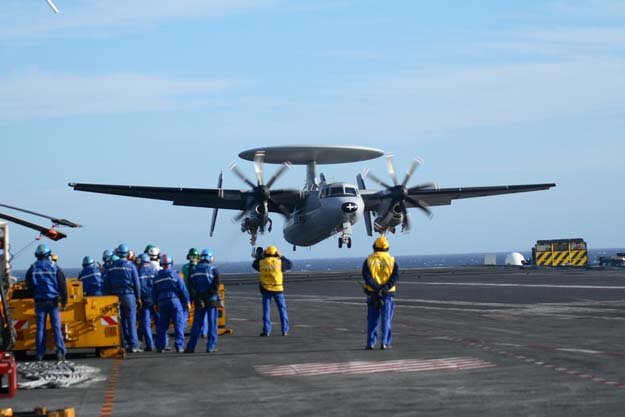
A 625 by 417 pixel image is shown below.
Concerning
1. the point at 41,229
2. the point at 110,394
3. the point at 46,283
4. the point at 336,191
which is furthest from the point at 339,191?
the point at 41,229

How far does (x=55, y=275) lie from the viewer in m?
15.9

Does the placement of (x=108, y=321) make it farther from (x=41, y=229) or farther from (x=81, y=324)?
(x=41, y=229)

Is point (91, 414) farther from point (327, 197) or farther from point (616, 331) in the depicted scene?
point (327, 197)

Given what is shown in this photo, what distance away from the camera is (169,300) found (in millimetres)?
17219

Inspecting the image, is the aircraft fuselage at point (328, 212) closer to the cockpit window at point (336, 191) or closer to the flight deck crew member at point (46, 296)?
the cockpit window at point (336, 191)

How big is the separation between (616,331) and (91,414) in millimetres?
12645

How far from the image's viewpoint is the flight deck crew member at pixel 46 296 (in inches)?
621

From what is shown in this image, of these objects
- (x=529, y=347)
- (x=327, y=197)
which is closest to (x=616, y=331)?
(x=529, y=347)

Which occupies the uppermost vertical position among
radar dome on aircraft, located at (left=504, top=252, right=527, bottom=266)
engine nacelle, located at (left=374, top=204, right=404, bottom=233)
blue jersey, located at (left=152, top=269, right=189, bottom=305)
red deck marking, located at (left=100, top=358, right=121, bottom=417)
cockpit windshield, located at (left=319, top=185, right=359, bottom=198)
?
cockpit windshield, located at (left=319, top=185, right=359, bottom=198)

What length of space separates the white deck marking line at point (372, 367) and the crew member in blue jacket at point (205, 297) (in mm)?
2867

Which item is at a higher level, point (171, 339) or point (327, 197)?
point (327, 197)

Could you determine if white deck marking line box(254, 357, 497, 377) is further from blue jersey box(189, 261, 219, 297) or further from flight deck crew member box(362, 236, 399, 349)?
blue jersey box(189, 261, 219, 297)

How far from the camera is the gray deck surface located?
1030cm

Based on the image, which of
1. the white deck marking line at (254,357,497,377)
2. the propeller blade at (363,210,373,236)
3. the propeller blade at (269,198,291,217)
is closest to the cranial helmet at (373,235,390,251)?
the white deck marking line at (254,357,497,377)
